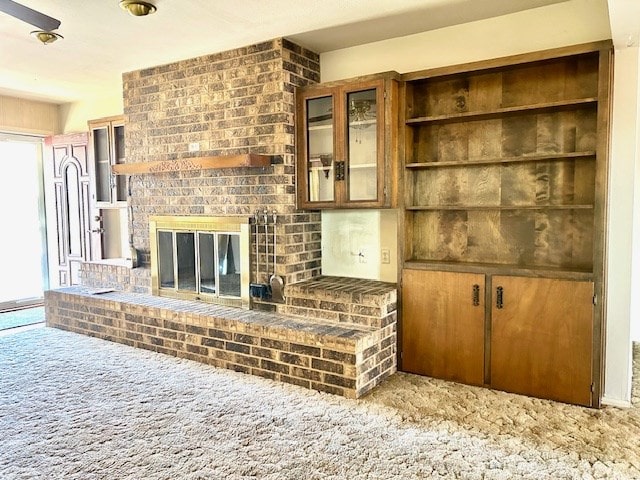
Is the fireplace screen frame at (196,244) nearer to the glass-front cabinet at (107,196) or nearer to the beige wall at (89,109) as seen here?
the glass-front cabinet at (107,196)

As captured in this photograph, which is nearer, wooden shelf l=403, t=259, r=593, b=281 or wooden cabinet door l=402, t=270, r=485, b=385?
wooden shelf l=403, t=259, r=593, b=281

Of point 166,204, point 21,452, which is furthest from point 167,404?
point 166,204

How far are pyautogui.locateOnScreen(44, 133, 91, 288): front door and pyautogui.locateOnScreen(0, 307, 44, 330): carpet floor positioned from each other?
455 mm

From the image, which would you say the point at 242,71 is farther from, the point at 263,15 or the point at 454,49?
the point at 454,49

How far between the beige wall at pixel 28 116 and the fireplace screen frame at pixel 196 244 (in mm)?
2522

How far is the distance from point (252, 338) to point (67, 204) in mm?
3605

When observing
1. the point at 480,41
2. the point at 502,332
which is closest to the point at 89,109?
the point at 480,41

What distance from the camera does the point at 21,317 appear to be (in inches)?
209

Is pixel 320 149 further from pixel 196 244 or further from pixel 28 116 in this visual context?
pixel 28 116

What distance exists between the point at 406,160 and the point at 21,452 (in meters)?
2.85

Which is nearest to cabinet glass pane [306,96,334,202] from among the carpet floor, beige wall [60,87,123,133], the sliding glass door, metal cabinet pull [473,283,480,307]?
metal cabinet pull [473,283,480,307]

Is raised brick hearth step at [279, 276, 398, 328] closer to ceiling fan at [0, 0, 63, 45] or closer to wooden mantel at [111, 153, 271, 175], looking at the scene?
wooden mantel at [111, 153, 271, 175]

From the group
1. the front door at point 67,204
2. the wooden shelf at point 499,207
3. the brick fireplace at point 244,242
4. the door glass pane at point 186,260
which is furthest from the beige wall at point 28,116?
the wooden shelf at point 499,207

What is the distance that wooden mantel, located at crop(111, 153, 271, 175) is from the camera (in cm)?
359
